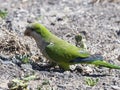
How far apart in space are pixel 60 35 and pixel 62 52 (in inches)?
75.6

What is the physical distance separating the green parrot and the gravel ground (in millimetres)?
163

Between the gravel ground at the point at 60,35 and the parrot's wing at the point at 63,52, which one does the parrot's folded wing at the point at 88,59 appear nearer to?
the parrot's wing at the point at 63,52

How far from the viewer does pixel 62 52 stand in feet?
24.8

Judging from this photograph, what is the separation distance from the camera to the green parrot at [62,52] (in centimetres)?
748

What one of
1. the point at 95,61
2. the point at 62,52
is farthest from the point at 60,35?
the point at 95,61

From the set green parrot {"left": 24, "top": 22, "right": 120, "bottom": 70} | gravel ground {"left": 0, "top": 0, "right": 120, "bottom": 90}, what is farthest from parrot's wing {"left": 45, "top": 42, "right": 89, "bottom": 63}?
gravel ground {"left": 0, "top": 0, "right": 120, "bottom": 90}

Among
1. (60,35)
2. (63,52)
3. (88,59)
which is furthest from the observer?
(60,35)

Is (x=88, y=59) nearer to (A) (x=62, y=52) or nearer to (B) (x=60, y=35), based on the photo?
(A) (x=62, y=52)

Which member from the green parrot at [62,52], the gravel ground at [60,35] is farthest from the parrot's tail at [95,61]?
the gravel ground at [60,35]

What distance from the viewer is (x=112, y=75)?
760 centimetres

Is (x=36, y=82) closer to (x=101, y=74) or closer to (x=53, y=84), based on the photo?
(x=53, y=84)

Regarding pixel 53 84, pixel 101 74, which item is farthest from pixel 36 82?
pixel 101 74

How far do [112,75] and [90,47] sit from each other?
136 cm

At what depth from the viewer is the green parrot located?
748cm
